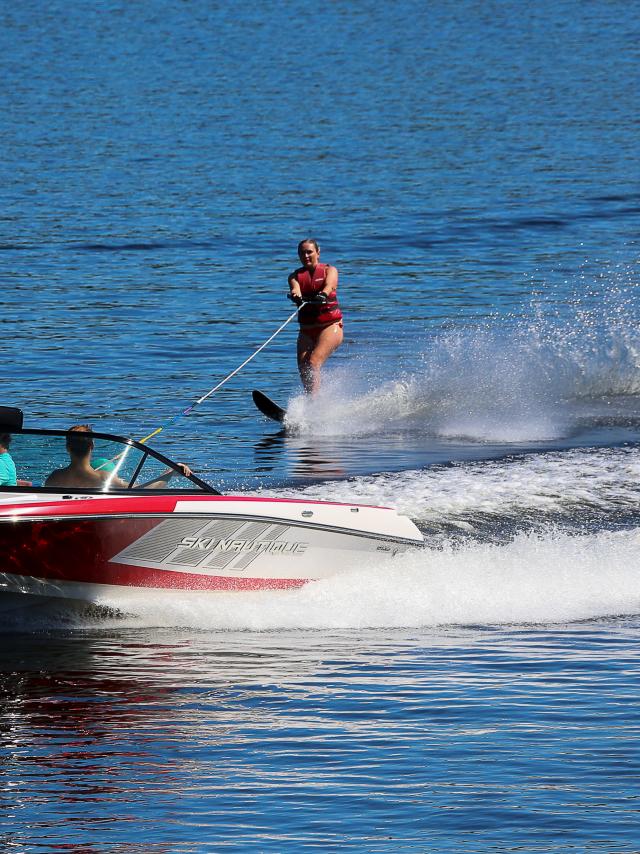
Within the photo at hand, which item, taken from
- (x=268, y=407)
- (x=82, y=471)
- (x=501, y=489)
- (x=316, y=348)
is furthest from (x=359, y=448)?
(x=82, y=471)

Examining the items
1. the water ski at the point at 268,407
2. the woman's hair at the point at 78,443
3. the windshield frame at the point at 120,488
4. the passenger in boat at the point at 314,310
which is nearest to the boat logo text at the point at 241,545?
the windshield frame at the point at 120,488

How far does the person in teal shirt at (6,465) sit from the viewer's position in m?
11.3

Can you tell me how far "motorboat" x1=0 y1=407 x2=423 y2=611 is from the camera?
11.1m

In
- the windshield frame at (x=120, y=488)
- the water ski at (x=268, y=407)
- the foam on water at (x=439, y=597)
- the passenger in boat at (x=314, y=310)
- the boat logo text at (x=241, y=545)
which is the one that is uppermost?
the passenger in boat at (x=314, y=310)

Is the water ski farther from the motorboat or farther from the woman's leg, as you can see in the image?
the motorboat

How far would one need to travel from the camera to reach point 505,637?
37.4 ft

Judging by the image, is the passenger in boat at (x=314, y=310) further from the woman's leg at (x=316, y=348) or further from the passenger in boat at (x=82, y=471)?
the passenger in boat at (x=82, y=471)

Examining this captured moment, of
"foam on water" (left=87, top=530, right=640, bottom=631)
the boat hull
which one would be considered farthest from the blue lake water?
the boat hull

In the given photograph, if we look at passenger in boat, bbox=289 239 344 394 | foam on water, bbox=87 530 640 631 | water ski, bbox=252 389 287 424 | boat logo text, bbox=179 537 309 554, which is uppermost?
passenger in boat, bbox=289 239 344 394

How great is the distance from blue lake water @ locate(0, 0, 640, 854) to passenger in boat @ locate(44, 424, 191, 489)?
37.8 inches

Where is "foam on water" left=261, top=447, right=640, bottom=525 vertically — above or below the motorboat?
below

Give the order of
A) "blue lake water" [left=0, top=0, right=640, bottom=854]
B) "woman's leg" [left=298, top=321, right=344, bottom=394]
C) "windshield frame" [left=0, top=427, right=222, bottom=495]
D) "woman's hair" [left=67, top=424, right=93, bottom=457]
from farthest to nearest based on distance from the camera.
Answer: "woman's leg" [left=298, top=321, right=344, bottom=394]
"woman's hair" [left=67, top=424, right=93, bottom=457]
"windshield frame" [left=0, top=427, right=222, bottom=495]
"blue lake water" [left=0, top=0, right=640, bottom=854]

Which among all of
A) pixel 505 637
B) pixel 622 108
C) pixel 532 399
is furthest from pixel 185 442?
pixel 622 108

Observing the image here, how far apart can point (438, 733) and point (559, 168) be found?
3504 centimetres
